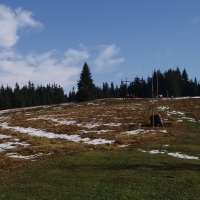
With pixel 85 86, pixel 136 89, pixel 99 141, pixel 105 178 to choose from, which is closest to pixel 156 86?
pixel 136 89

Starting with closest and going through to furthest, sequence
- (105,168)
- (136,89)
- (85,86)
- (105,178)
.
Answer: (105,178) → (105,168) → (85,86) → (136,89)

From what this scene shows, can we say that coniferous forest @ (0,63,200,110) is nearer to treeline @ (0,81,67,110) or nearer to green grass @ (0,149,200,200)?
treeline @ (0,81,67,110)

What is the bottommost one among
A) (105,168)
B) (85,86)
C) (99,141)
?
(99,141)

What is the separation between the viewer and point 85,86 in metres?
85.0

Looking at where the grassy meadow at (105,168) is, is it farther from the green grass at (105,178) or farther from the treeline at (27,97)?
the treeline at (27,97)

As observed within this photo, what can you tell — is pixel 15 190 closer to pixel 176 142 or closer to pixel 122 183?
pixel 122 183

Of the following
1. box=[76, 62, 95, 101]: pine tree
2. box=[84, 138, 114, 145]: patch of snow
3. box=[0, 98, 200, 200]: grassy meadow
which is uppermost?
box=[76, 62, 95, 101]: pine tree

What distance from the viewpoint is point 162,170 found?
13.8 m

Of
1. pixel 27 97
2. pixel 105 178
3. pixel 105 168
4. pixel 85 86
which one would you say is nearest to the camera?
pixel 105 178

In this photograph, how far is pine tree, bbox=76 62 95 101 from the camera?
3349 inches

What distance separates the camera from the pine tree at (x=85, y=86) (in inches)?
3349

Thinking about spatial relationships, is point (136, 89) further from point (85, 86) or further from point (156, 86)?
point (85, 86)

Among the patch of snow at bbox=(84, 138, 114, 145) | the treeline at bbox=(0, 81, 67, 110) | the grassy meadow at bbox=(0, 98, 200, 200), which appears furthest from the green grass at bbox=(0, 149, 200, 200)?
the treeline at bbox=(0, 81, 67, 110)

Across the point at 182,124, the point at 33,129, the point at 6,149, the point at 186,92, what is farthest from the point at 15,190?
the point at 186,92
